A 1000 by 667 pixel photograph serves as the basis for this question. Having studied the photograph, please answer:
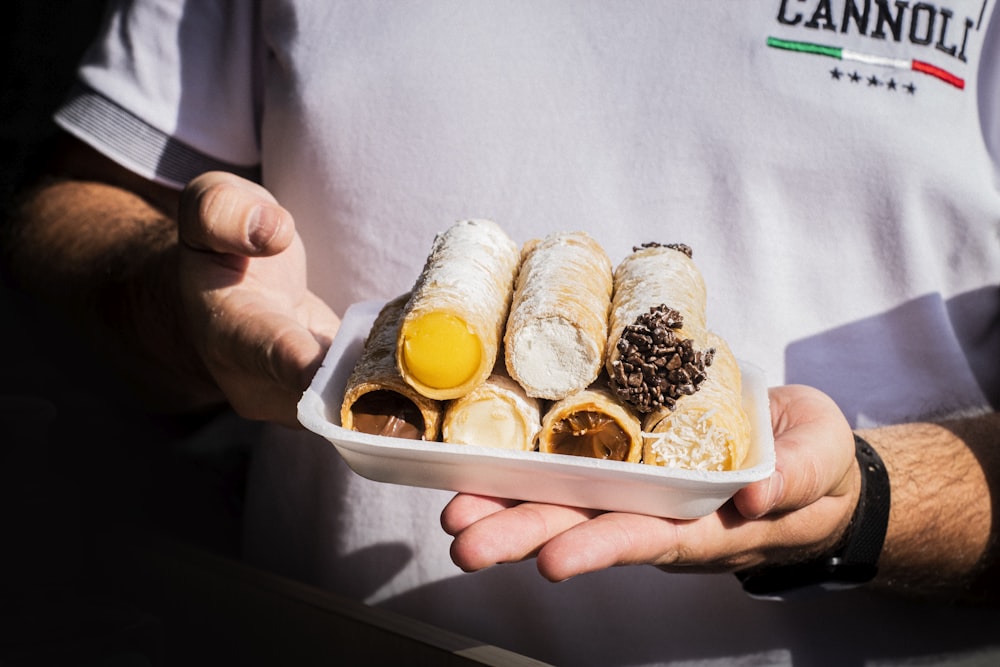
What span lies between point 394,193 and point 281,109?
39 cm

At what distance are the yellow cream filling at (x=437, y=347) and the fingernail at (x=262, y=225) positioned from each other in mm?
459

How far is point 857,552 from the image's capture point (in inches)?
66.5

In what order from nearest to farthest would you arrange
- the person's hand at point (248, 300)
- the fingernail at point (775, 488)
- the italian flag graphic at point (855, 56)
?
the fingernail at point (775, 488) < the person's hand at point (248, 300) < the italian flag graphic at point (855, 56)

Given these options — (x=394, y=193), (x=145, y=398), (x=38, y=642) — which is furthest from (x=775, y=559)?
(x=145, y=398)

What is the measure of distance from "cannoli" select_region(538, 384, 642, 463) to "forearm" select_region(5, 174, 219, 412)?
1.15m

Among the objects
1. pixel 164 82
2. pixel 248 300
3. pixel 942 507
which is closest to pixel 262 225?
pixel 248 300

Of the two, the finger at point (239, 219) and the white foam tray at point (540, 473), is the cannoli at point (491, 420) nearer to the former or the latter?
the white foam tray at point (540, 473)

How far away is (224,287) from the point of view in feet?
5.83

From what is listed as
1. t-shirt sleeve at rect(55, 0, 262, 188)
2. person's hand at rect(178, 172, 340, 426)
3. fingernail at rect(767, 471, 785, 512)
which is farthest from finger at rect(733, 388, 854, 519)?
t-shirt sleeve at rect(55, 0, 262, 188)

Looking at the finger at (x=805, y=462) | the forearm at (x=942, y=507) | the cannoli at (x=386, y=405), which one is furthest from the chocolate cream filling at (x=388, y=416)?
the forearm at (x=942, y=507)

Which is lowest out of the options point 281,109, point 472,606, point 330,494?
point 472,606

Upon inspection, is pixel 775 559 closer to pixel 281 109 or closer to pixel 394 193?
pixel 394 193

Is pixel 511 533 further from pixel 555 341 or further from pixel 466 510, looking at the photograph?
pixel 555 341

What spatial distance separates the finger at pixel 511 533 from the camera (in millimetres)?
1158
